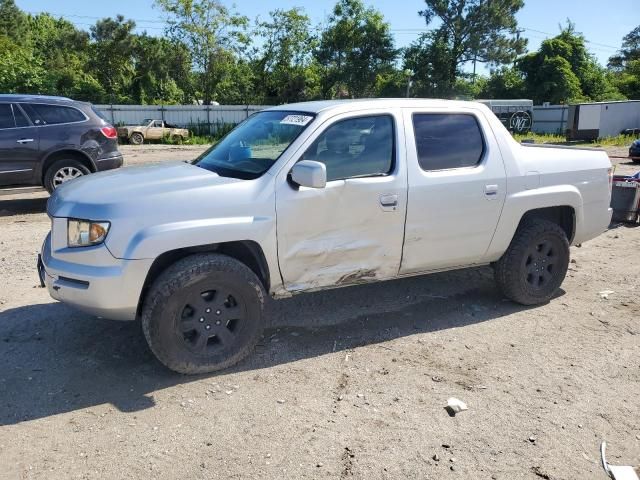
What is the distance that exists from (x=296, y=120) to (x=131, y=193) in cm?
142

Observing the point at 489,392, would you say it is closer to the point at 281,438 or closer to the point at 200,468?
the point at 281,438

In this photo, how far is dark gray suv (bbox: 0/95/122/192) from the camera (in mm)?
9102

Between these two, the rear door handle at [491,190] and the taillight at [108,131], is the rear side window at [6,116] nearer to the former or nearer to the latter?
the taillight at [108,131]

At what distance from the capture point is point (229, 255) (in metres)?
4.16

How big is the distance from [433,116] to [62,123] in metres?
7.15

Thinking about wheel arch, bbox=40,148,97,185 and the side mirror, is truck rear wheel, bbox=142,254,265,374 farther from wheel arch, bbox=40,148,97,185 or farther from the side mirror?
wheel arch, bbox=40,148,97,185

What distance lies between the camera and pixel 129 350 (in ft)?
14.2

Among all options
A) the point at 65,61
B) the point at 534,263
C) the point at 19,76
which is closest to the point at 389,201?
the point at 534,263

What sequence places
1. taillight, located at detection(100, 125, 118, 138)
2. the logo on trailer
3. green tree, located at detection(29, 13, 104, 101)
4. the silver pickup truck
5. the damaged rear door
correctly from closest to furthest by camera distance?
1. the silver pickup truck
2. the damaged rear door
3. taillight, located at detection(100, 125, 118, 138)
4. the logo on trailer
5. green tree, located at detection(29, 13, 104, 101)

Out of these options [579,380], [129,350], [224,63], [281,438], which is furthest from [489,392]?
[224,63]

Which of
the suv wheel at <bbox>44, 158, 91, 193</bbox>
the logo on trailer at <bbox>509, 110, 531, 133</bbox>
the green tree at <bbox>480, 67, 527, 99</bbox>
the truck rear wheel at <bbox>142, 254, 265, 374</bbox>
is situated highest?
the green tree at <bbox>480, 67, 527, 99</bbox>

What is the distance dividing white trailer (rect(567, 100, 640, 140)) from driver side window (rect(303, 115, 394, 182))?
28.2 meters

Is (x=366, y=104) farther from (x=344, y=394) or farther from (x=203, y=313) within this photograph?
(x=344, y=394)

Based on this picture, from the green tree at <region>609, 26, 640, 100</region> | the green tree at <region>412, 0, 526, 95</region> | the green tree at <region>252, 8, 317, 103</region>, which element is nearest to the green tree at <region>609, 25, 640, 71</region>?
the green tree at <region>609, 26, 640, 100</region>
